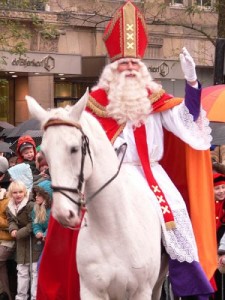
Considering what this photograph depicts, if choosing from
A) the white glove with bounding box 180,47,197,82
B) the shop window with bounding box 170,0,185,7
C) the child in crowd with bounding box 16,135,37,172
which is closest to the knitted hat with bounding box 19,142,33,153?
the child in crowd with bounding box 16,135,37,172

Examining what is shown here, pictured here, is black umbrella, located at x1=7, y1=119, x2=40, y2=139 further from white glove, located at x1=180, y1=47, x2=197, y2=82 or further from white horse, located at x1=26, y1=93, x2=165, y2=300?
white horse, located at x1=26, y1=93, x2=165, y2=300

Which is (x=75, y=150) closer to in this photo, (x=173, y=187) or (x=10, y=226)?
(x=173, y=187)

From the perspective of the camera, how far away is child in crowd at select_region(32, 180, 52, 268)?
10.3m

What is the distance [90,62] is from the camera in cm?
2630

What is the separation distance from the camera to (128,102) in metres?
7.19

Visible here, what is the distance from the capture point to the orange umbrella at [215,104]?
37.6 ft

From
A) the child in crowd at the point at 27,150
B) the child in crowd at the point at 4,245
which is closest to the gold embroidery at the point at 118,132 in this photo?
the child in crowd at the point at 4,245

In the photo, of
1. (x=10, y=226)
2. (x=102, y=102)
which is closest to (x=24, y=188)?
(x=10, y=226)

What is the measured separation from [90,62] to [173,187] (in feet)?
62.8

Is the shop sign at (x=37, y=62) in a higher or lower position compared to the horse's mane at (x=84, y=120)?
lower

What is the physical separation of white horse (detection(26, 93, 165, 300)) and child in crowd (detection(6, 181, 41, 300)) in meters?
4.11

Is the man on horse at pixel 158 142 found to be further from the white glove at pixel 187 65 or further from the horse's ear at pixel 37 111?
the horse's ear at pixel 37 111

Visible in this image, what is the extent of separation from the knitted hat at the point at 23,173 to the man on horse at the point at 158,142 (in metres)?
3.57

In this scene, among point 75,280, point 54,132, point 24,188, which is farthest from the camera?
point 24,188
